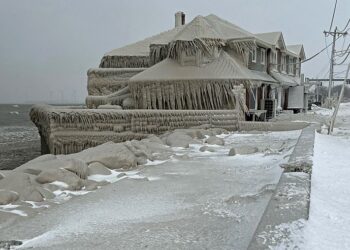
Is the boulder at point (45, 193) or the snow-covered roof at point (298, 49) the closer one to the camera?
the boulder at point (45, 193)

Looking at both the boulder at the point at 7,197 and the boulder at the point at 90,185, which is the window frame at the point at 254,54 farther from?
the boulder at the point at 7,197

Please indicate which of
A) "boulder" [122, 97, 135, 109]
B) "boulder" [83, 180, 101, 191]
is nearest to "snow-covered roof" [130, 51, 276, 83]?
"boulder" [122, 97, 135, 109]

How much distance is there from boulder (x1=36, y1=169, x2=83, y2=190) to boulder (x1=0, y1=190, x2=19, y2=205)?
27.2 inches

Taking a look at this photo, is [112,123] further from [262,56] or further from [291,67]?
[291,67]

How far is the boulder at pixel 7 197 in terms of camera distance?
17.2 feet

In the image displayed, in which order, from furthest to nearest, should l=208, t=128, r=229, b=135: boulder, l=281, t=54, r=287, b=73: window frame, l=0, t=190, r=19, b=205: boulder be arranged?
l=281, t=54, r=287, b=73: window frame → l=208, t=128, r=229, b=135: boulder → l=0, t=190, r=19, b=205: boulder

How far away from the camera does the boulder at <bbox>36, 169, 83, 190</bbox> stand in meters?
6.10

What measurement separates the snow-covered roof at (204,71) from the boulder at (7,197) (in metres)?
17.2

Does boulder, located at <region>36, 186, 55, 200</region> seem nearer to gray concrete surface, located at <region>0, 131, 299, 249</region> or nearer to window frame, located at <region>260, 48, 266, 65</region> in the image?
gray concrete surface, located at <region>0, 131, 299, 249</region>

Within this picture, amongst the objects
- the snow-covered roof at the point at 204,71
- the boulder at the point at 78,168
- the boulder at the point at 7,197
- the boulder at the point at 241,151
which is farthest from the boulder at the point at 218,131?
the boulder at the point at 7,197

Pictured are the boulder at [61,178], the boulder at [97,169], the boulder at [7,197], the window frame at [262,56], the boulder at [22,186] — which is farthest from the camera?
the window frame at [262,56]

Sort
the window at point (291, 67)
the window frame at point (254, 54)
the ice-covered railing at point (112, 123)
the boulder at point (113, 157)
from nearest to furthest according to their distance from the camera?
1. the boulder at point (113, 157)
2. the ice-covered railing at point (112, 123)
3. the window frame at point (254, 54)
4. the window at point (291, 67)

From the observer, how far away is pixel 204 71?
72.8ft

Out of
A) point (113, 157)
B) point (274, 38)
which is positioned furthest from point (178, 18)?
A: point (113, 157)
